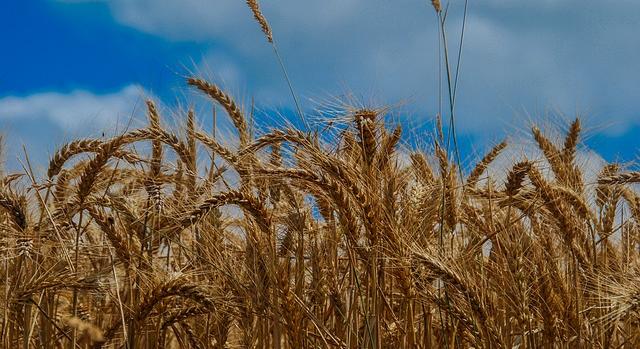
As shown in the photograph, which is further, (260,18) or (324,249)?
(260,18)

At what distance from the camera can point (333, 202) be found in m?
2.53

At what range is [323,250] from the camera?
122 inches

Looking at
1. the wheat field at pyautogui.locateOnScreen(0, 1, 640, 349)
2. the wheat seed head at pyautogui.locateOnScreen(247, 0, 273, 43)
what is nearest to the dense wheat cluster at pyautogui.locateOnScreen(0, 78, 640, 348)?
the wheat field at pyautogui.locateOnScreen(0, 1, 640, 349)

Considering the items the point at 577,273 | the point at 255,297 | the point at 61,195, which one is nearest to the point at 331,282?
the point at 255,297

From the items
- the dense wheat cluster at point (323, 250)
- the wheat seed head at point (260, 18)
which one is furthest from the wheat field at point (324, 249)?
the wheat seed head at point (260, 18)

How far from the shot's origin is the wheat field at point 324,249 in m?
2.55

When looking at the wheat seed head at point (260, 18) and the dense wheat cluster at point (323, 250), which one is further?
the wheat seed head at point (260, 18)

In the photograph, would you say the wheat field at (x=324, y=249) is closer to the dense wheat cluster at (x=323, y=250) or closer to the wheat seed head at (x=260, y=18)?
the dense wheat cluster at (x=323, y=250)

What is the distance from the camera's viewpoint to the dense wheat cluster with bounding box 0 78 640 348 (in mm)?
2545

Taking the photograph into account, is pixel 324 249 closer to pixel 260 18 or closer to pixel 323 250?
pixel 323 250

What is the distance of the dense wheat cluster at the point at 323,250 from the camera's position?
2.54 metres

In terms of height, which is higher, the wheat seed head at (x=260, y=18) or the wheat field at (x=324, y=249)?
the wheat seed head at (x=260, y=18)

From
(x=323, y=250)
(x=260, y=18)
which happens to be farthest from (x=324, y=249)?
(x=260, y=18)

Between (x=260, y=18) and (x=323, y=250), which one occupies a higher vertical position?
(x=260, y=18)
